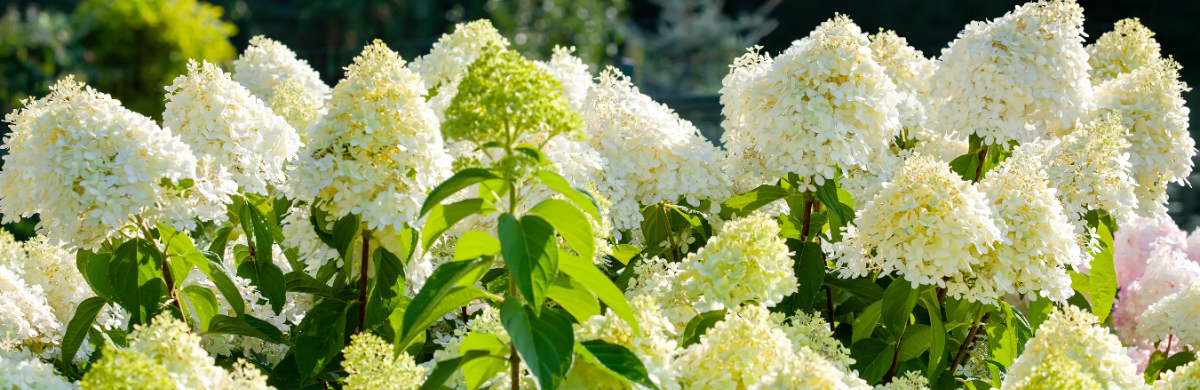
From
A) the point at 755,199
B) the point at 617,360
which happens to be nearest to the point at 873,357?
the point at 755,199

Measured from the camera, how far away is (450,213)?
4.77 ft

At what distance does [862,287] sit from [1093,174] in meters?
0.57

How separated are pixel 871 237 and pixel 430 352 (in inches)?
41.1

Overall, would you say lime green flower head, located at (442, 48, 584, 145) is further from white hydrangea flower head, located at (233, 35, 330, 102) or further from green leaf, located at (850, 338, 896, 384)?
white hydrangea flower head, located at (233, 35, 330, 102)

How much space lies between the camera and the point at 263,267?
6.93 feet

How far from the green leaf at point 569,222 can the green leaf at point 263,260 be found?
2.93ft

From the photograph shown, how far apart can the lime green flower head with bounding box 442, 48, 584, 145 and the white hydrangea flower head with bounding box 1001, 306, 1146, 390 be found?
2.79ft

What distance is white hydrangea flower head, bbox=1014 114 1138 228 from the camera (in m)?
2.23

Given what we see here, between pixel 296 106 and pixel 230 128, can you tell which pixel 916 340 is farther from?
pixel 296 106

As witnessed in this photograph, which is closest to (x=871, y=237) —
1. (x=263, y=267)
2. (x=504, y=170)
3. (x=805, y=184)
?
(x=805, y=184)

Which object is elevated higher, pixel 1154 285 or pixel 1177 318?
pixel 1154 285

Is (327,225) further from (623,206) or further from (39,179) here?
(623,206)

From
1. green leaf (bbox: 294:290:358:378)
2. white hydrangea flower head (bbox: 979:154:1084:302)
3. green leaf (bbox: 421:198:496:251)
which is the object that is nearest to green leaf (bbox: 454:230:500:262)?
green leaf (bbox: 421:198:496:251)

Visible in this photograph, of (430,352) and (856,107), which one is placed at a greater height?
(856,107)
